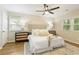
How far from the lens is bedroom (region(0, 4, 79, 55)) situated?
1250mm

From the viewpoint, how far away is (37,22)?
132cm

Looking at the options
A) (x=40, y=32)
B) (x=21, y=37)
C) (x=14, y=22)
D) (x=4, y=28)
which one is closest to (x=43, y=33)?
(x=40, y=32)

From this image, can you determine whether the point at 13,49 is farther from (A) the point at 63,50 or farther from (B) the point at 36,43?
(A) the point at 63,50

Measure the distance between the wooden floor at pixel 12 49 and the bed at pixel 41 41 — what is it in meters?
0.16

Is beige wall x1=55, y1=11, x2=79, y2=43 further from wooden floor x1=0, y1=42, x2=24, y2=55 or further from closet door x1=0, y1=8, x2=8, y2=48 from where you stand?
closet door x1=0, y1=8, x2=8, y2=48

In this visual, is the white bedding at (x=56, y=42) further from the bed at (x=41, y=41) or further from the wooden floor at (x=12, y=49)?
the wooden floor at (x=12, y=49)

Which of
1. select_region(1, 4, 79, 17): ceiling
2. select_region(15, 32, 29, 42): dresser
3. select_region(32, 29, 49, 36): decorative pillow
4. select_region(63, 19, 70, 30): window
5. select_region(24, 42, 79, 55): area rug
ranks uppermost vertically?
select_region(1, 4, 79, 17): ceiling

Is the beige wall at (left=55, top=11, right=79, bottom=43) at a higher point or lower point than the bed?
higher

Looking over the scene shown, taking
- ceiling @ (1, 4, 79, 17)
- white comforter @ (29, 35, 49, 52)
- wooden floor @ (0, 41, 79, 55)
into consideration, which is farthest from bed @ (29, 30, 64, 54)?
ceiling @ (1, 4, 79, 17)

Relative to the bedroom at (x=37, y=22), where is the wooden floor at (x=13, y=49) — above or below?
below

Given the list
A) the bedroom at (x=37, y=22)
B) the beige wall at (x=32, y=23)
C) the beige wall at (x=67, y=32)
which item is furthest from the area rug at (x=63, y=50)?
the beige wall at (x=32, y=23)

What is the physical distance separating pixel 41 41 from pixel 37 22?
0.97 feet

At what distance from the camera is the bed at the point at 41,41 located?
131 cm
